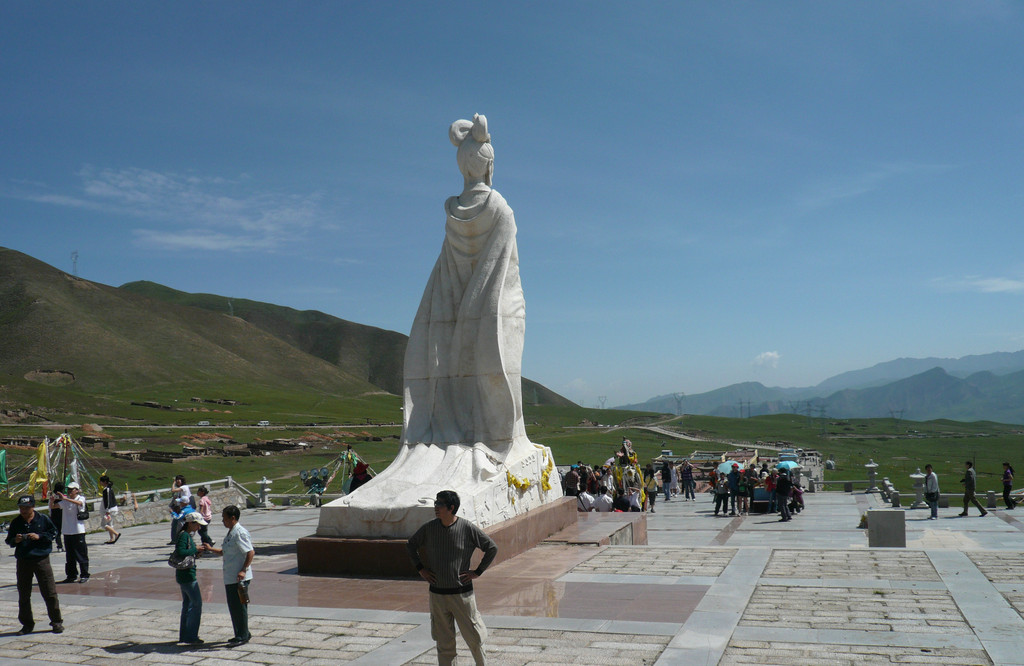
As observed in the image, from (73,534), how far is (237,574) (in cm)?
495

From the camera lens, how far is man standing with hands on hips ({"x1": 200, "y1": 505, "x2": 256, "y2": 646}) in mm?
7594

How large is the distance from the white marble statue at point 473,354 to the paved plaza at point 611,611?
158 centimetres

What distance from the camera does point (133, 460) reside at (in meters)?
39.3

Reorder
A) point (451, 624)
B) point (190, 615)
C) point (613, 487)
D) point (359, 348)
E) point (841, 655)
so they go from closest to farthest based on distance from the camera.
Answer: point (451, 624)
point (841, 655)
point (190, 615)
point (613, 487)
point (359, 348)

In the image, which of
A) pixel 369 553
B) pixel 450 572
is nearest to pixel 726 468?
pixel 369 553

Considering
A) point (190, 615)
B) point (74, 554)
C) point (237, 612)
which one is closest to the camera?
point (237, 612)

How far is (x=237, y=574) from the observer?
300 inches

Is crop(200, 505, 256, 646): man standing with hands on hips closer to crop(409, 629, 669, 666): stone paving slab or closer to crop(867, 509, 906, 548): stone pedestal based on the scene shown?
crop(409, 629, 669, 666): stone paving slab

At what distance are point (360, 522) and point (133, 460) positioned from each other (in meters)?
32.5

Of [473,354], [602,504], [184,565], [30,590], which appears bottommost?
[602,504]

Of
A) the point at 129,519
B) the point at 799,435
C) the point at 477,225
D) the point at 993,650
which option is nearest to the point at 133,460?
the point at 129,519

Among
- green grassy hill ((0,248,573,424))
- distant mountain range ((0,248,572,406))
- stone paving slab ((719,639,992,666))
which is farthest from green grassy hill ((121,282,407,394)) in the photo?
stone paving slab ((719,639,992,666))

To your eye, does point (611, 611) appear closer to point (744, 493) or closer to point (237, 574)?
point (237, 574)

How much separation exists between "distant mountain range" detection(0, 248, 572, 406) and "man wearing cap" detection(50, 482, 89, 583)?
235 feet
